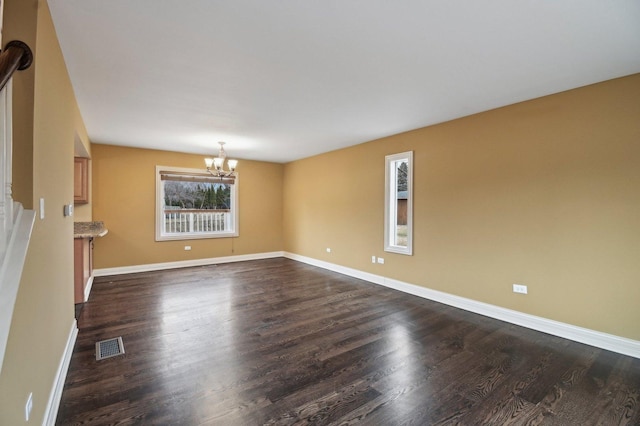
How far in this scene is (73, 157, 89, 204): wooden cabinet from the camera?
4.62 metres

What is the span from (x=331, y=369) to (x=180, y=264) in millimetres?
4957

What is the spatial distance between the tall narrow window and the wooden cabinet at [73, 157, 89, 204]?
4915mm

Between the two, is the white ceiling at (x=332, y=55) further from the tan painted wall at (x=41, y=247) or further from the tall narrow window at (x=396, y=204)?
the tall narrow window at (x=396, y=204)

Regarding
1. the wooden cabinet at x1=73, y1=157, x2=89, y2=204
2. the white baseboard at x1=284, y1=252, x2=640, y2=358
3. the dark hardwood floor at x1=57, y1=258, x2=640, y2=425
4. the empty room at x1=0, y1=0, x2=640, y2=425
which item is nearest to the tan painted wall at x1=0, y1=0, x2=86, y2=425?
the empty room at x1=0, y1=0, x2=640, y2=425

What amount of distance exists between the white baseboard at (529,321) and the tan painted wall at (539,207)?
7 centimetres

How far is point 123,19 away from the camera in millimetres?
1979

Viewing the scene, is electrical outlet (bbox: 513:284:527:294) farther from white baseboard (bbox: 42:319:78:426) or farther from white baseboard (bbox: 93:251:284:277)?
white baseboard (bbox: 93:251:284:277)

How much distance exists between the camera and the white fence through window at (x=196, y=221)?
21.1 feet

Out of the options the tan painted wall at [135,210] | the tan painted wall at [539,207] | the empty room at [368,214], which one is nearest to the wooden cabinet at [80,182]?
the empty room at [368,214]

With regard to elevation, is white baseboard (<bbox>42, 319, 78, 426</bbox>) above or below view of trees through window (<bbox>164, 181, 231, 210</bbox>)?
below

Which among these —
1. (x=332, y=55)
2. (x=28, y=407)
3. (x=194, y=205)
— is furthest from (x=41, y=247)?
(x=194, y=205)

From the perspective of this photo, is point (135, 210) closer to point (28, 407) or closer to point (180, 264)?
point (180, 264)

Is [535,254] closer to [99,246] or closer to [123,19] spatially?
[123,19]

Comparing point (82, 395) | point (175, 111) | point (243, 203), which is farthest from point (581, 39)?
point (243, 203)
